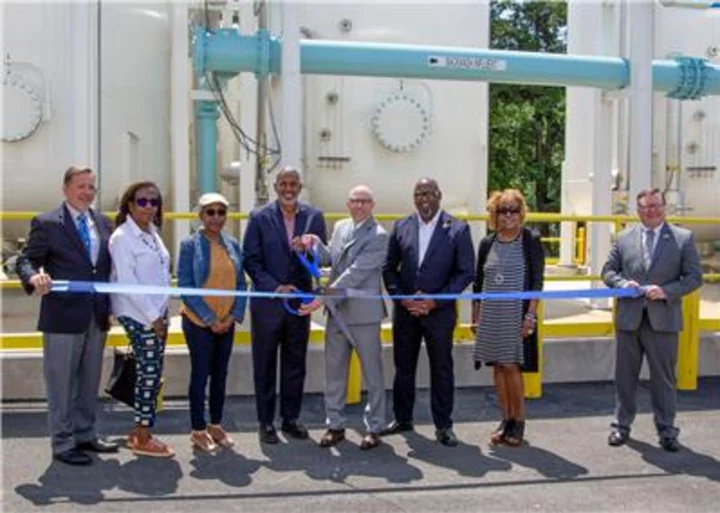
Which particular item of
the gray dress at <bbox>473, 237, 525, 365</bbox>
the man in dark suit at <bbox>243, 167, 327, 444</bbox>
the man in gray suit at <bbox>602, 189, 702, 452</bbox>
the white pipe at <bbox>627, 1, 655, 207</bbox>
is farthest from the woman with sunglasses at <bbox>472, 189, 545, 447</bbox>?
the white pipe at <bbox>627, 1, 655, 207</bbox>

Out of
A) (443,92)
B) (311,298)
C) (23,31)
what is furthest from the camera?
(443,92)

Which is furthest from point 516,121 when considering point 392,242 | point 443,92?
point 392,242

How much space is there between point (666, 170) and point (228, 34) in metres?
6.05

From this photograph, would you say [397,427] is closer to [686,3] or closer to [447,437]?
[447,437]

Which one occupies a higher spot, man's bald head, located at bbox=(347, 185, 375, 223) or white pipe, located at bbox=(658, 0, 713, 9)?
white pipe, located at bbox=(658, 0, 713, 9)

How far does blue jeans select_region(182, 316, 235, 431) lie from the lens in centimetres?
576

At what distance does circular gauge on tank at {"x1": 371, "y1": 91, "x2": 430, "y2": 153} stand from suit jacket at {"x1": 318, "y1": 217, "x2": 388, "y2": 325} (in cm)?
390

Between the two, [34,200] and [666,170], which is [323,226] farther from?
[666,170]

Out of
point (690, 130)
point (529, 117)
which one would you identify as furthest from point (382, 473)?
point (529, 117)

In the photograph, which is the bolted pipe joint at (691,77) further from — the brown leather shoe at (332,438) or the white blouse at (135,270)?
the white blouse at (135,270)

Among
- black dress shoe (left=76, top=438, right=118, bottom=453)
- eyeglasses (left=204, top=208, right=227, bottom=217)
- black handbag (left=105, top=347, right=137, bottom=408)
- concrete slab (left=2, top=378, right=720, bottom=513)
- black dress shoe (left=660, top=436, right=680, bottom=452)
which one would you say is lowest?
concrete slab (left=2, top=378, right=720, bottom=513)

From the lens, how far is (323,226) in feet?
20.0

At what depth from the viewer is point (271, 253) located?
5.94 m

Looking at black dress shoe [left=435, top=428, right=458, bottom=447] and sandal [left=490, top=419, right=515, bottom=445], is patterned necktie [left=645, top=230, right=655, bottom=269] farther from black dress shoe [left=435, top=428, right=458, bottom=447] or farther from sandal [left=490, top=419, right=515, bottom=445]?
black dress shoe [left=435, top=428, right=458, bottom=447]
